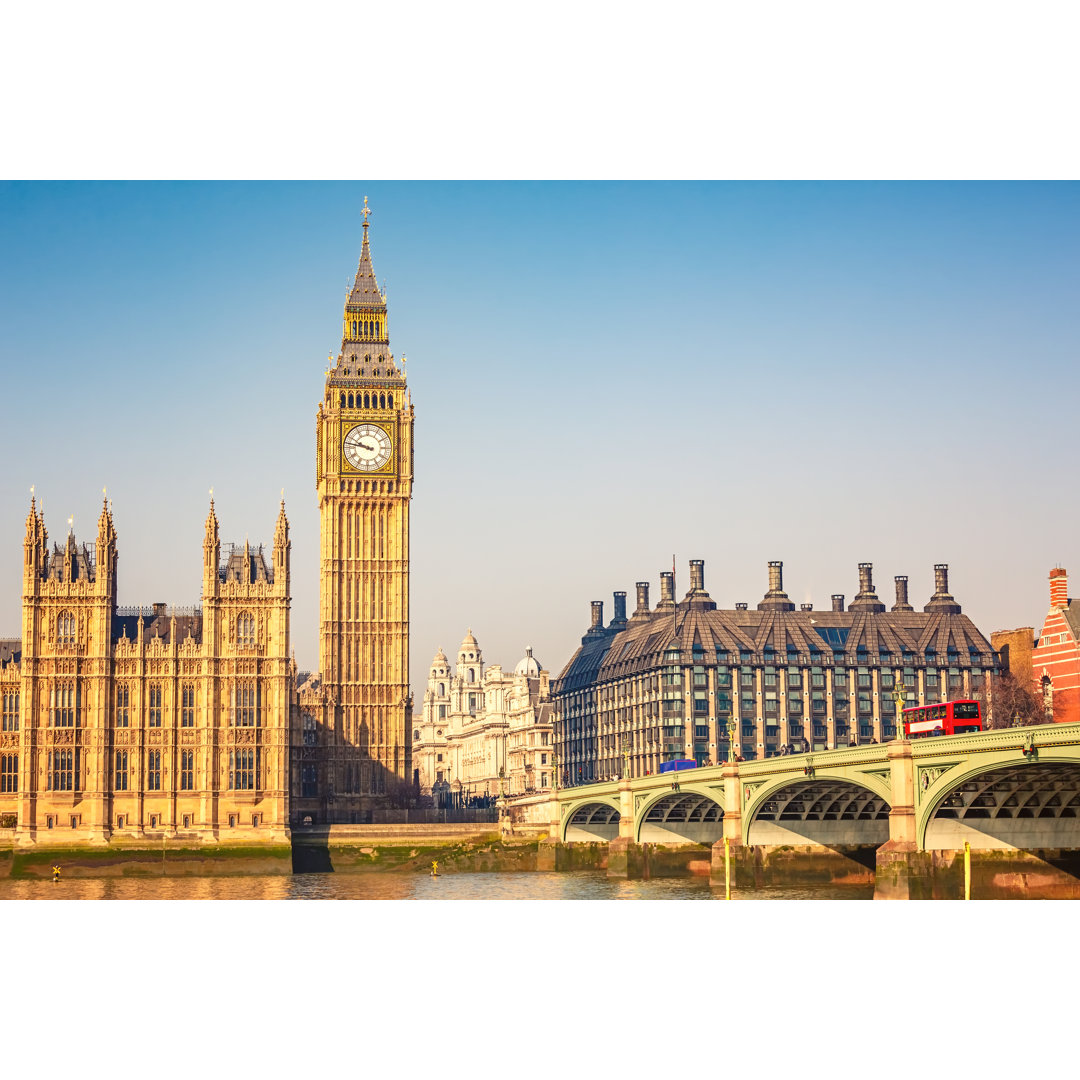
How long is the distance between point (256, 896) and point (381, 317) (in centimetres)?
5561

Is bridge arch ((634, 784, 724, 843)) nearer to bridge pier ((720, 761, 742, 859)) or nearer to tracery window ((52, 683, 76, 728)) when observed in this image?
bridge pier ((720, 761, 742, 859))

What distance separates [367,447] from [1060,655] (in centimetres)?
4698

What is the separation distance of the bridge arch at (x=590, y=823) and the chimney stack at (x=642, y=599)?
5609 centimetres

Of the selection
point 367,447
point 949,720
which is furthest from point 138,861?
point 949,720

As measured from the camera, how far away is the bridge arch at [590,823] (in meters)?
114

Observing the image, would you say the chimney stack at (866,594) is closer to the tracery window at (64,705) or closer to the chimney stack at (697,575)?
the chimney stack at (697,575)

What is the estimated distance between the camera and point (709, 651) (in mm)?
151000

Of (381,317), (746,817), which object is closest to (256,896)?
(746,817)

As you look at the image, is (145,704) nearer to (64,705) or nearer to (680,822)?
(64,705)

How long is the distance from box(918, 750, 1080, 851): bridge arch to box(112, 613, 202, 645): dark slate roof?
51290 millimetres

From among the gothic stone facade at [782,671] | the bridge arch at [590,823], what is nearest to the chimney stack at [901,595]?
the gothic stone facade at [782,671]

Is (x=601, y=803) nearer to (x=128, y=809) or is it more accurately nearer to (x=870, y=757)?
(x=128, y=809)

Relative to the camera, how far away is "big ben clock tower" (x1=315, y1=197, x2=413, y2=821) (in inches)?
4697

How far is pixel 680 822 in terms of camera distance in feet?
342
